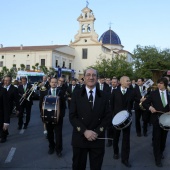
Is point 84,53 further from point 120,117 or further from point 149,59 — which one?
point 120,117

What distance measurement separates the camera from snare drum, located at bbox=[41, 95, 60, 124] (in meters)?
6.29

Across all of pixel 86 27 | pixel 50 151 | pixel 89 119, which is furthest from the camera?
pixel 86 27

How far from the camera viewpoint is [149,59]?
46.4m

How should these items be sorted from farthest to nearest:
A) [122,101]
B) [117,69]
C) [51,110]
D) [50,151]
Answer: [117,69] < [50,151] < [122,101] < [51,110]

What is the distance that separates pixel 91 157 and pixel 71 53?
7389 cm

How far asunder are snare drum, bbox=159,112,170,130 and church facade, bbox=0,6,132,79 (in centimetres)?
6572

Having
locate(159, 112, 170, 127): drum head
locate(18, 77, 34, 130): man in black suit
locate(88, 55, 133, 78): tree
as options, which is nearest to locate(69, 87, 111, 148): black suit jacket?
locate(159, 112, 170, 127): drum head

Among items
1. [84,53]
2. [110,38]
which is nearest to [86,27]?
[84,53]

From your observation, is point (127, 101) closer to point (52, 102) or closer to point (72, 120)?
point (52, 102)

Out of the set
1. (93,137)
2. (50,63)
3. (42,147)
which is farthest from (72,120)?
(50,63)

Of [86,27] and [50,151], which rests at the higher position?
[86,27]

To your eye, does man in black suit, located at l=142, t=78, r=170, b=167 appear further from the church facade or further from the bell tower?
the bell tower

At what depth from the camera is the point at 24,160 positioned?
6.23 meters

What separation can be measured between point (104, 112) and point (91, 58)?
72.1 meters
